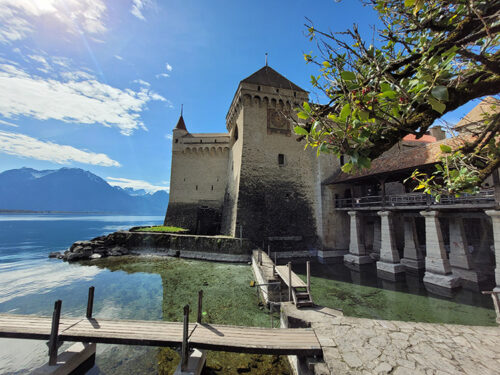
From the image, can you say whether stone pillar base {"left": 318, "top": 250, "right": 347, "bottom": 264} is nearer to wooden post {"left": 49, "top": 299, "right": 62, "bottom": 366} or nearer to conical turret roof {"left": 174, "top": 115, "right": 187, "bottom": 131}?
wooden post {"left": 49, "top": 299, "right": 62, "bottom": 366}

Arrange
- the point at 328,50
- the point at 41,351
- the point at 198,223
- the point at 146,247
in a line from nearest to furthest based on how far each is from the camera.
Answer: the point at 328,50, the point at 41,351, the point at 146,247, the point at 198,223

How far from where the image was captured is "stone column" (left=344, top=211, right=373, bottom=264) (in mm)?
13461

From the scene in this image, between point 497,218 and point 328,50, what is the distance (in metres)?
10.4

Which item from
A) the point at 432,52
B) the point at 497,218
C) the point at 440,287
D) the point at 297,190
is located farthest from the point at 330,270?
the point at 432,52

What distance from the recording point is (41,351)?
5.43 metres

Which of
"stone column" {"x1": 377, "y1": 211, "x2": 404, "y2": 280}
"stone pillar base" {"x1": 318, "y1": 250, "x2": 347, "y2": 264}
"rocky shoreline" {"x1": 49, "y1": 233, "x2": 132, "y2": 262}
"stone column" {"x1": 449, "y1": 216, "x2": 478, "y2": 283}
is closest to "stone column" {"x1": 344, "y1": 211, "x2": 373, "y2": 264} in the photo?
"stone pillar base" {"x1": 318, "y1": 250, "x2": 347, "y2": 264}

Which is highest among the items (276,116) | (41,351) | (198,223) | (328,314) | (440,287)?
(276,116)

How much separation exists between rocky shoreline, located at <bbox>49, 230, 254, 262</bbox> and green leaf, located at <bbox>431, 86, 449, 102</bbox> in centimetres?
1319

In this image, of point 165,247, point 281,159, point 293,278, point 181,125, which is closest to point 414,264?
point 293,278

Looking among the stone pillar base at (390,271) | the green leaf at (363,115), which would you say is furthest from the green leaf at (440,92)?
the stone pillar base at (390,271)

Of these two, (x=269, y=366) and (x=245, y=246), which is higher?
(x=245, y=246)

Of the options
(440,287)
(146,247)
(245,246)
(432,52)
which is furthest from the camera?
(146,247)

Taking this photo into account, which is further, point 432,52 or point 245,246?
point 245,246

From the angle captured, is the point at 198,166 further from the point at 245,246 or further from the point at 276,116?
the point at 245,246
